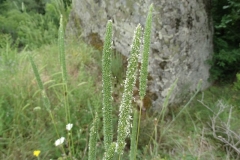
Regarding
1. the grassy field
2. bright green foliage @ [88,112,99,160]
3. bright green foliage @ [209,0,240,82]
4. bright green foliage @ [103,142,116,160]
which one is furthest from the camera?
bright green foliage @ [209,0,240,82]

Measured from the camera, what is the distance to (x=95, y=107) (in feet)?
8.51

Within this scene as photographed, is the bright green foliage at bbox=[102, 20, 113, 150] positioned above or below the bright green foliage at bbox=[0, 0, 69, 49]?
above

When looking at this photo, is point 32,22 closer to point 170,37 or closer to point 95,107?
point 170,37

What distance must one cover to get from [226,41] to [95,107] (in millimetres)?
2160

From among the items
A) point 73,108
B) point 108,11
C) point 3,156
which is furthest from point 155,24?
point 3,156

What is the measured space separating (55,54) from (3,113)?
1386mm

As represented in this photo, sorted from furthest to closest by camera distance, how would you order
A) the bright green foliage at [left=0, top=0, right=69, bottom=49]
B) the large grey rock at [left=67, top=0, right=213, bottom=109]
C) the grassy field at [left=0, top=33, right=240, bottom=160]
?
the bright green foliage at [left=0, top=0, right=69, bottom=49] → the large grey rock at [left=67, top=0, right=213, bottom=109] → the grassy field at [left=0, top=33, right=240, bottom=160]

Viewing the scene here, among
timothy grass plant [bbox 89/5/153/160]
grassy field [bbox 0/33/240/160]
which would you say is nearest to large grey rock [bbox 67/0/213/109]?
grassy field [bbox 0/33/240/160]

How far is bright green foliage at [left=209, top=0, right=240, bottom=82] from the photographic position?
147 inches

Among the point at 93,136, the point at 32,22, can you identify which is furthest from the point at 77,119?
the point at 32,22

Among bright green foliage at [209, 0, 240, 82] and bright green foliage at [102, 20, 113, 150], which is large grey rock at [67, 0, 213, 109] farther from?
bright green foliage at [102, 20, 113, 150]

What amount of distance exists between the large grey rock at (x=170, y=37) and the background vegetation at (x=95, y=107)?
169mm

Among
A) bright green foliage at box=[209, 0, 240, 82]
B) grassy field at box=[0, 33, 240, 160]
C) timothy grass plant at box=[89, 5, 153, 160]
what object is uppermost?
timothy grass plant at box=[89, 5, 153, 160]

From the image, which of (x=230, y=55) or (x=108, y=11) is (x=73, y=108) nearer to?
(x=108, y=11)
